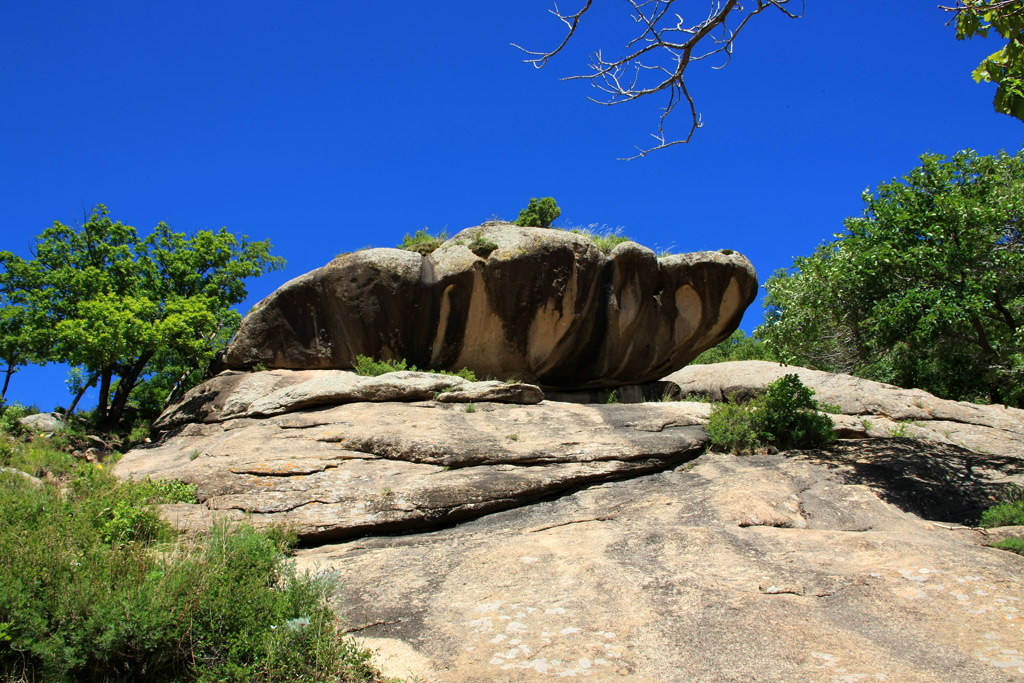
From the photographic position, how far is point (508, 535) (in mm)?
7895

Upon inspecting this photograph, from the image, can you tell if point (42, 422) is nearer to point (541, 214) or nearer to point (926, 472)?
point (541, 214)

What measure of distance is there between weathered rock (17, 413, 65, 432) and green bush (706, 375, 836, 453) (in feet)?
45.1

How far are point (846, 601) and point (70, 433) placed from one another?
49.0 ft

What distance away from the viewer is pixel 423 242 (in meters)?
16.6

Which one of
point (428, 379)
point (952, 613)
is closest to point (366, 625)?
point (952, 613)

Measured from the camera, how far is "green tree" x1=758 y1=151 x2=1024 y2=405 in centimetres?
1055

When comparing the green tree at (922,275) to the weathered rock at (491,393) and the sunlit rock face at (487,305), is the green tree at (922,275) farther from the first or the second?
the weathered rock at (491,393)

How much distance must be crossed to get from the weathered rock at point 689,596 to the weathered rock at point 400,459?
407mm

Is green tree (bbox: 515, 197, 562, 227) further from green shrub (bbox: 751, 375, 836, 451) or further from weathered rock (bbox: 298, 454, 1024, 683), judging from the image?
weathered rock (bbox: 298, 454, 1024, 683)

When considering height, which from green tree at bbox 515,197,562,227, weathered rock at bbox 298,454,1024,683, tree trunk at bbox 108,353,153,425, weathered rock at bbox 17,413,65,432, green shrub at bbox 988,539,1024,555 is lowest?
weathered rock at bbox 298,454,1024,683

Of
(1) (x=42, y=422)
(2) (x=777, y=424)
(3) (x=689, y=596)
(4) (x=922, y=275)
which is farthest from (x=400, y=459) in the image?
(1) (x=42, y=422)

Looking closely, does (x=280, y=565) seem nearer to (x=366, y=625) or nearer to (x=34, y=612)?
(x=366, y=625)

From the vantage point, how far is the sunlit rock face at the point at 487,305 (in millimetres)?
15422

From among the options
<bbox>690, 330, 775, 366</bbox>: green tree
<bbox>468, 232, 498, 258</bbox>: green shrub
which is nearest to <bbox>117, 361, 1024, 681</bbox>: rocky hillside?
<bbox>468, 232, 498, 258</bbox>: green shrub
